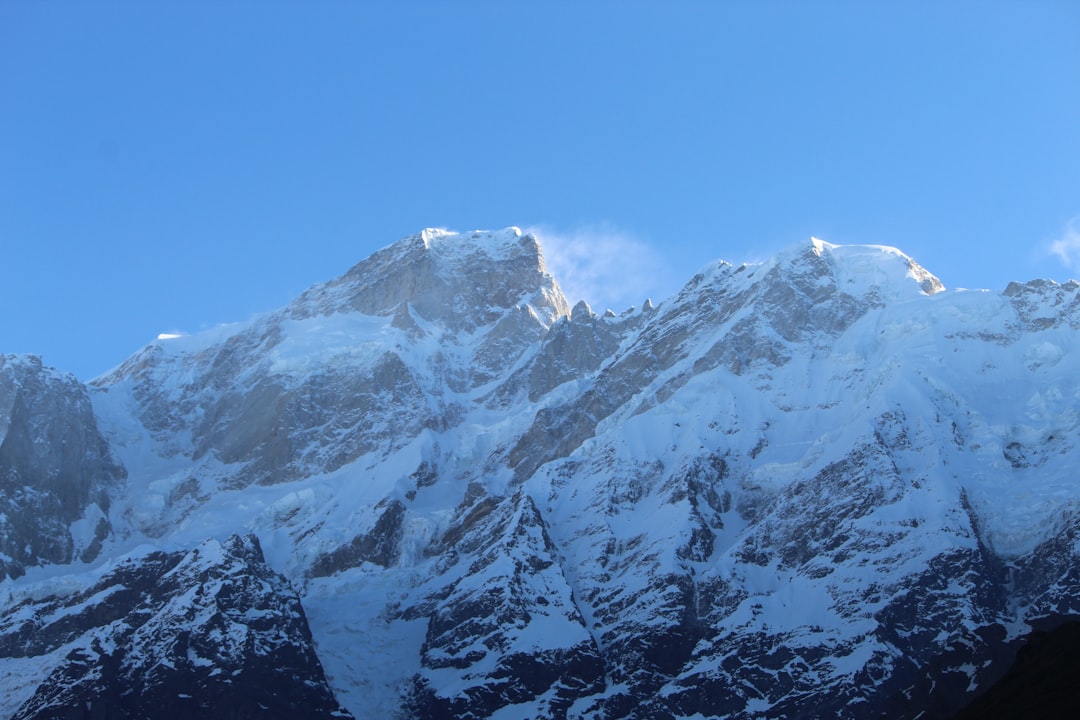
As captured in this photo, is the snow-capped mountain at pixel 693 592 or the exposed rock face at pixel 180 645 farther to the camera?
the exposed rock face at pixel 180 645

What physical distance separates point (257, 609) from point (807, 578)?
55.2m

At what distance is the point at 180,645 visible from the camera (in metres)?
176

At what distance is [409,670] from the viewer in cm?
18375

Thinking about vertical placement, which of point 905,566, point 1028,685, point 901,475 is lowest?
point 1028,685

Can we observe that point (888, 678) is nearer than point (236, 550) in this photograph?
Yes

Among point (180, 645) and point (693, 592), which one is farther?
point (693, 592)

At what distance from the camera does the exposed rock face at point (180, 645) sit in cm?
17112

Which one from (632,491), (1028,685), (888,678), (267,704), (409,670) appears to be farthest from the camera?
(632,491)

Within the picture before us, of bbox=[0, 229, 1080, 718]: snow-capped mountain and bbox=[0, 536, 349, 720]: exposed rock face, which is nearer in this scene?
bbox=[0, 229, 1080, 718]: snow-capped mountain

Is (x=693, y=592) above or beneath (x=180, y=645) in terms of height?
beneath

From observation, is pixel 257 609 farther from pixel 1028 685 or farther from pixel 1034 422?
pixel 1028 685

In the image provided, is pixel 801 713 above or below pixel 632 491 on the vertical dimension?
below

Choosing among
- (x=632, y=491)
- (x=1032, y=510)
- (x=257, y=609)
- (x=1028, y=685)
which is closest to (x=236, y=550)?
(x=257, y=609)

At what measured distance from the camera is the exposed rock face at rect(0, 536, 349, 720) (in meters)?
171
